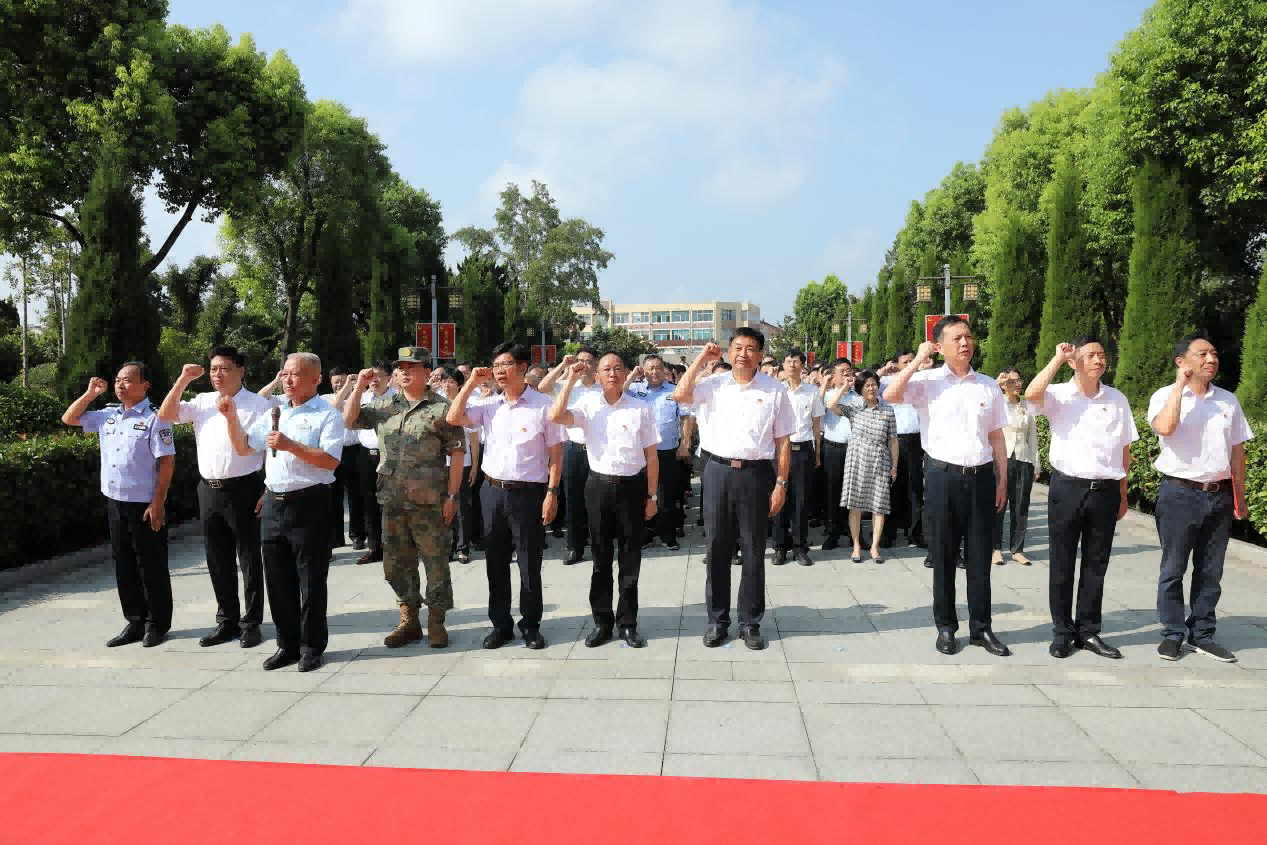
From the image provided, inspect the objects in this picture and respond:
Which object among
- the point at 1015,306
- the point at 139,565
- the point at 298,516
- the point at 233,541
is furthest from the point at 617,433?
the point at 1015,306

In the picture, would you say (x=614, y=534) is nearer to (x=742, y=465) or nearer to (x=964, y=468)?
(x=742, y=465)

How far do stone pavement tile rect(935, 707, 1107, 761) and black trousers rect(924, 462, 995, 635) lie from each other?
102 centimetres

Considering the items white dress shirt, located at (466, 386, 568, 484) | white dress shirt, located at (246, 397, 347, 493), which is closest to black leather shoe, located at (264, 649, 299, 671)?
white dress shirt, located at (246, 397, 347, 493)

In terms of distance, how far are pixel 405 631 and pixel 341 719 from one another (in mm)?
1205

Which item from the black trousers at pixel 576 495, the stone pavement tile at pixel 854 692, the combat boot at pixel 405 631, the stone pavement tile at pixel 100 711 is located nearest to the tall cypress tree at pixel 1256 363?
the black trousers at pixel 576 495

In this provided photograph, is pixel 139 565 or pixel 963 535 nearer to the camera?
pixel 963 535

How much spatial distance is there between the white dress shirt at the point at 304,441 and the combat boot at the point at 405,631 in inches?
39.1

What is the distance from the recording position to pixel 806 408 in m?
7.91

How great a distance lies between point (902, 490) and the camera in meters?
8.52

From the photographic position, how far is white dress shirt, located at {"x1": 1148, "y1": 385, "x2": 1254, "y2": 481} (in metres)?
4.79

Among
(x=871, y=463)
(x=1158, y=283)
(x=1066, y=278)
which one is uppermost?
(x=1066, y=278)

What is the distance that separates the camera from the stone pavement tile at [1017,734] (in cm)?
352

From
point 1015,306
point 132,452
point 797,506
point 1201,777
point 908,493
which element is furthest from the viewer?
point 1015,306

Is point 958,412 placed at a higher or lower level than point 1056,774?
higher
